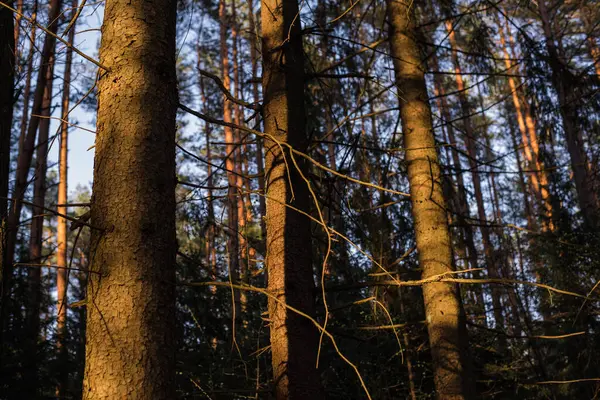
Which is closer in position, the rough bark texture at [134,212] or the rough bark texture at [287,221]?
the rough bark texture at [134,212]

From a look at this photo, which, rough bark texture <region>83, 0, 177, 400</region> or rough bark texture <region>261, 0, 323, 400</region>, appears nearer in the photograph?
rough bark texture <region>83, 0, 177, 400</region>

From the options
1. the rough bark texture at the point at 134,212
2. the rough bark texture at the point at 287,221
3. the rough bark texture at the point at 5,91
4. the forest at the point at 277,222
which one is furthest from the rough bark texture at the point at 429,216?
the rough bark texture at the point at 5,91

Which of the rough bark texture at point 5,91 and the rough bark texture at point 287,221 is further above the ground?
the rough bark texture at point 5,91

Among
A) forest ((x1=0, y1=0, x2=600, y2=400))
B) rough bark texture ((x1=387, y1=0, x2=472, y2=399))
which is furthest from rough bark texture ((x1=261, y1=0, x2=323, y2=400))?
rough bark texture ((x1=387, y1=0, x2=472, y2=399))

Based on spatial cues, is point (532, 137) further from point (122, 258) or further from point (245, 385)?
point (122, 258)

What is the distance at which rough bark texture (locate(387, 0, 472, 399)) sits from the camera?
3771 mm

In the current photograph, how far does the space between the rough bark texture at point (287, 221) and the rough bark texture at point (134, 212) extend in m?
0.67

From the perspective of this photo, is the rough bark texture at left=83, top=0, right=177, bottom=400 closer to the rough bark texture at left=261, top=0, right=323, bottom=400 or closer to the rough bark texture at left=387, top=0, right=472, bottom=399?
the rough bark texture at left=261, top=0, right=323, bottom=400

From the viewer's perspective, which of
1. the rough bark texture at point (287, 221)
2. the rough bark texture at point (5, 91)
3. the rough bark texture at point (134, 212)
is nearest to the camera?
the rough bark texture at point (134, 212)

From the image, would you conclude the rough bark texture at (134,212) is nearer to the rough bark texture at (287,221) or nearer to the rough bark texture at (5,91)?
the rough bark texture at (287,221)

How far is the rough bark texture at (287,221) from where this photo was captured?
9.21 ft

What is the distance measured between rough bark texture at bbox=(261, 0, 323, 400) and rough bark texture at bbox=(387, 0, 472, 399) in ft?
3.00

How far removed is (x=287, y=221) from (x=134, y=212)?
4.24 feet

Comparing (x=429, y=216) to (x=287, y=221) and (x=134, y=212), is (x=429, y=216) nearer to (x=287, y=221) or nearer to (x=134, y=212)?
(x=287, y=221)
